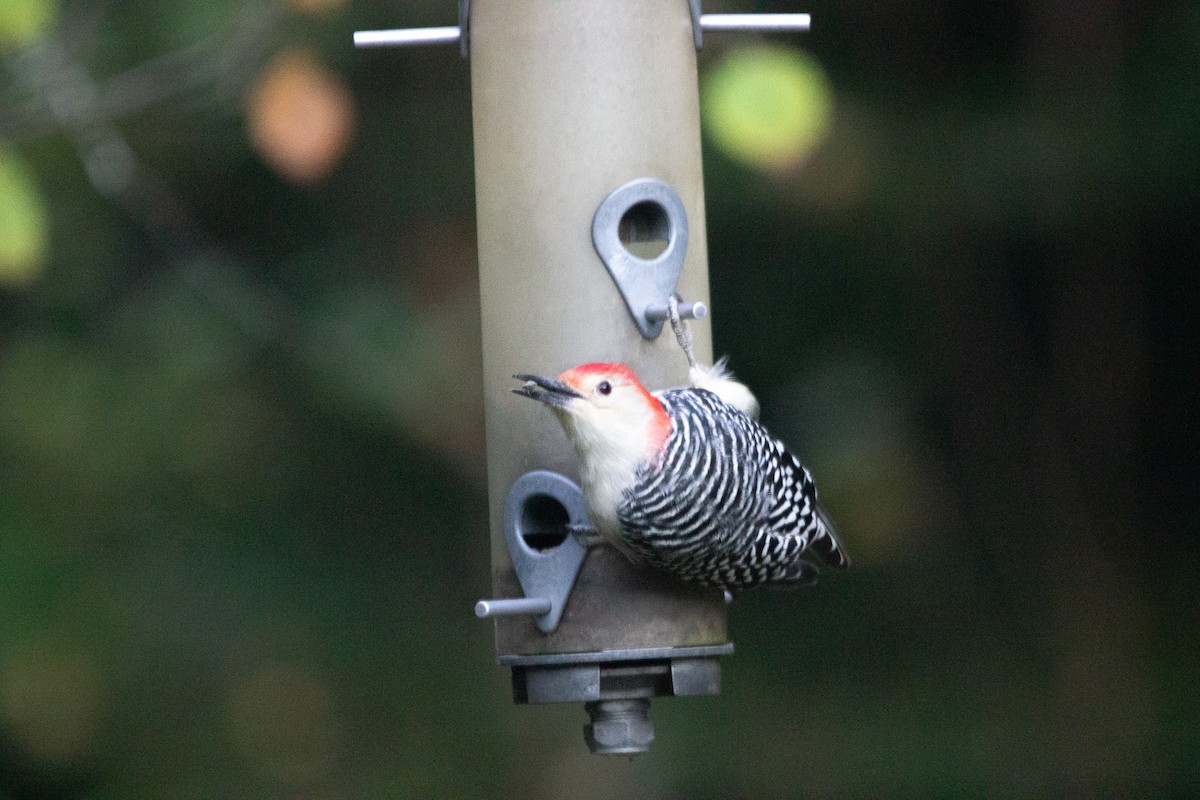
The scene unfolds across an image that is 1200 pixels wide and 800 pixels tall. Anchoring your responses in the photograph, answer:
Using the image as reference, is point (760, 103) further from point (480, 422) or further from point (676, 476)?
point (480, 422)

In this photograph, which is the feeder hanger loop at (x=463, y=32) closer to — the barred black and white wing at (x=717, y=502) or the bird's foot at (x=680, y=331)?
the bird's foot at (x=680, y=331)

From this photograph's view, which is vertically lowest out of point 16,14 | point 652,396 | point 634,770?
point 634,770

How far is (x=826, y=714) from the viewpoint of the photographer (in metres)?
5.82

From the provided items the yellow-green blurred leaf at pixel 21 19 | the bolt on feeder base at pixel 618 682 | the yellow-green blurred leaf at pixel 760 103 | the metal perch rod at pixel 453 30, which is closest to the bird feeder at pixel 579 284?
the bolt on feeder base at pixel 618 682

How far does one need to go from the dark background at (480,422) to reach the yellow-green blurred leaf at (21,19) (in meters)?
0.97

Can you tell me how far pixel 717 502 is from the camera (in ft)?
9.83

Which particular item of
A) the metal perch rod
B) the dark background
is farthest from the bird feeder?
the dark background

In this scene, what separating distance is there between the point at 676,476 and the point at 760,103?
142cm

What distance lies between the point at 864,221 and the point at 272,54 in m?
1.95

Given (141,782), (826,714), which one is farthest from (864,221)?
(141,782)

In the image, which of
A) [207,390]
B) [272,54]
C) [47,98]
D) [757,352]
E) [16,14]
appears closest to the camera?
[16,14]

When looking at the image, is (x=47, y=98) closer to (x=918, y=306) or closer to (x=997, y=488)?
(x=918, y=306)

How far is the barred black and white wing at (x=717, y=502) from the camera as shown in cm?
294

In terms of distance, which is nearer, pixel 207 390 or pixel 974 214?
pixel 207 390
